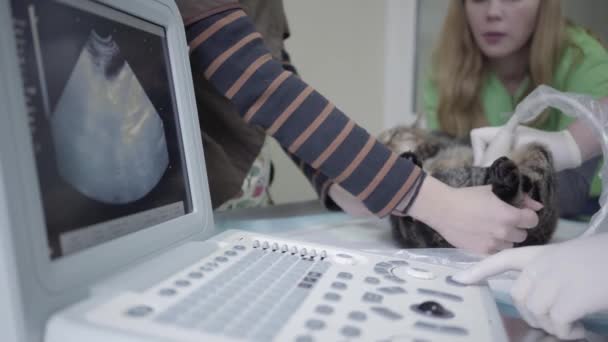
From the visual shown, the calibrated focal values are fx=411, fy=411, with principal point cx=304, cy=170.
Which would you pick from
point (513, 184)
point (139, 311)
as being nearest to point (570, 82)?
point (513, 184)

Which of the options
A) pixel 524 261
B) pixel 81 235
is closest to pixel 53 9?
pixel 81 235

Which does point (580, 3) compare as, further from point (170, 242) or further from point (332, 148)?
point (170, 242)

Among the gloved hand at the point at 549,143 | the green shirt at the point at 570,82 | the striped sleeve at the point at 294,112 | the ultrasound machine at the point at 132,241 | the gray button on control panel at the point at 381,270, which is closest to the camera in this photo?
the ultrasound machine at the point at 132,241

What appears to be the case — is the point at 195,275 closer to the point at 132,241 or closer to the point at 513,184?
the point at 132,241

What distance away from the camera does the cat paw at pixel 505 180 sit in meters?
0.43

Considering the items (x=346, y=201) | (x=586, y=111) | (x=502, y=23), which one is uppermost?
(x=502, y=23)

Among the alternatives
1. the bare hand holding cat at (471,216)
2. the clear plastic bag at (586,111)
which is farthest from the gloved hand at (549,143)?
the bare hand holding cat at (471,216)

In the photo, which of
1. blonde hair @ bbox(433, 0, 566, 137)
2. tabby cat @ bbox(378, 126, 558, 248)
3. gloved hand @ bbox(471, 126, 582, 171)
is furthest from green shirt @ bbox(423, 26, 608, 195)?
tabby cat @ bbox(378, 126, 558, 248)

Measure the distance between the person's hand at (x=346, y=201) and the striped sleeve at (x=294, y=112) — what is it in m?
0.19

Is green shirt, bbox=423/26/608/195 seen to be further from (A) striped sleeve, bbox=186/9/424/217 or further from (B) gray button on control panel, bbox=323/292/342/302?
(B) gray button on control panel, bbox=323/292/342/302

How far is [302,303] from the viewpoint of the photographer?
0.71 ft

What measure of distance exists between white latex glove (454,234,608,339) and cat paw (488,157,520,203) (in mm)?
165

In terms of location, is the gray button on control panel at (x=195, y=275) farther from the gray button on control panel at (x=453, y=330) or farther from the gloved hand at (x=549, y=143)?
the gloved hand at (x=549, y=143)

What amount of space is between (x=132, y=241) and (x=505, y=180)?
0.37 metres
